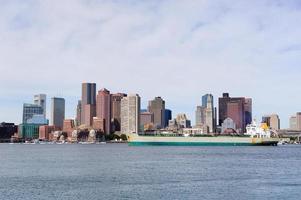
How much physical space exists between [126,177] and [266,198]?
24.5 m

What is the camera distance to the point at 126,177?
68.8 meters

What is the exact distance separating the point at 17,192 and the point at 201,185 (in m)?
20.6

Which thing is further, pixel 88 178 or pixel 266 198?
pixel 88 178

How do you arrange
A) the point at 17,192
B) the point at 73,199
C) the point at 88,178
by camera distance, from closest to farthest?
1. the point at 73,199
2. the point at 17,192
3. the point at 88,178

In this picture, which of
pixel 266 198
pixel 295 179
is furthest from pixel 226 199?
Answer: pixel 295 179

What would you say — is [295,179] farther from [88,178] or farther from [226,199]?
[88,178]

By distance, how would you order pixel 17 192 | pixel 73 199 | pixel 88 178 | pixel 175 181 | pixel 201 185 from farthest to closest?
pixel 88 178 → pixel 175 181 → pixel 201 185 → pixel 17 192 → pixel 73 199

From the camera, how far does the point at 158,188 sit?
56.1 meters

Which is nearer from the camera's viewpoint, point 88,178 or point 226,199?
point 226,199

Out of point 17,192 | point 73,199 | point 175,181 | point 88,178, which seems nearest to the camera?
point 73,199

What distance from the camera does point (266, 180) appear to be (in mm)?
64750

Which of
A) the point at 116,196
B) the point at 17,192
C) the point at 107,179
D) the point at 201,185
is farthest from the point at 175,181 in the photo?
the point at 17,192

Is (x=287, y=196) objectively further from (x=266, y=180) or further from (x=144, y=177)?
(x=144, y=177)

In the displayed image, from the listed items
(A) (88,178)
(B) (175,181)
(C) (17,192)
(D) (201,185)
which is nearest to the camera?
(C) (17,192)
